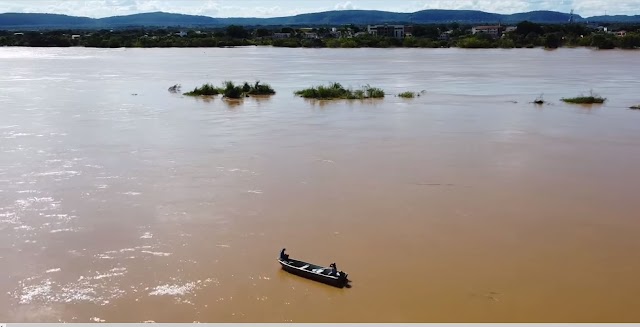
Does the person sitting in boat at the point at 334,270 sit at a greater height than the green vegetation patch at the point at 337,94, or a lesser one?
lesser

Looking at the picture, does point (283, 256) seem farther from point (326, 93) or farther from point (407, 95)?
point (407, 95)

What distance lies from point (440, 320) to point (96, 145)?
1104cm

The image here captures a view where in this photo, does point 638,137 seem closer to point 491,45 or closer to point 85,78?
point 85,78

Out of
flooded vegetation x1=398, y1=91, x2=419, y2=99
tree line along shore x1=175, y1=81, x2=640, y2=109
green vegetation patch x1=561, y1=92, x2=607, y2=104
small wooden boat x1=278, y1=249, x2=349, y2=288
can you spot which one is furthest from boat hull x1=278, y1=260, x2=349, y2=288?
green vegetation patch x1=561, y1=92, x2=607, y2=104

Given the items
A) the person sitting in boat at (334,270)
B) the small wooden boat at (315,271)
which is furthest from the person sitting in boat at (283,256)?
the person sitting in boat at (334,270)

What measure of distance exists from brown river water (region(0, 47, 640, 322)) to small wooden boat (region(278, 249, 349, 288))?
12cm

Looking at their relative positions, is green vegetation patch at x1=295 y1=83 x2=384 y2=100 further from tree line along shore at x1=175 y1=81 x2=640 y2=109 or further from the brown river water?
the brown river water

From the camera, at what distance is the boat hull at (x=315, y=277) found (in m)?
7.42

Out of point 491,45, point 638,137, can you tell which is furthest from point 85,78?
point 491,45

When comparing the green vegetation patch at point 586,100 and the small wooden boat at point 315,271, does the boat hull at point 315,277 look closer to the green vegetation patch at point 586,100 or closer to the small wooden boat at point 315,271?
the small wooden boat at point 315,271

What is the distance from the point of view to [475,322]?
677 centimetres

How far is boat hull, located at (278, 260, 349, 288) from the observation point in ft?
24.3

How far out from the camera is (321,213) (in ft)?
33.2

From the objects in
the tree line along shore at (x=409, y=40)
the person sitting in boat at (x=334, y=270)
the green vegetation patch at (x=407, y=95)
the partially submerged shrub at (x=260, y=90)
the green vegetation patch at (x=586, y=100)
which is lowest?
the person sitting in boat at (x=334, y=270)
